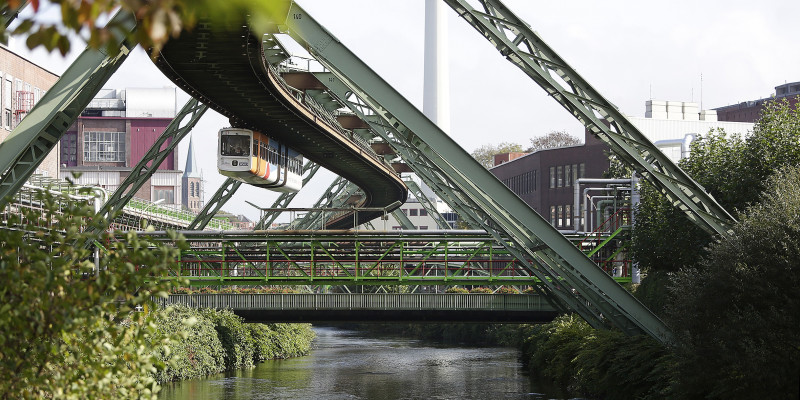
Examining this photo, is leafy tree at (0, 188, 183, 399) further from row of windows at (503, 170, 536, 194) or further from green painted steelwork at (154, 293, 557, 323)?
row of windows at (503, 170, 536, 194)

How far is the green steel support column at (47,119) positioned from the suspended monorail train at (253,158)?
14.5m

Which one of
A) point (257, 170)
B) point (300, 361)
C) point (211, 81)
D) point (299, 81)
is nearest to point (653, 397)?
point (211, 81)

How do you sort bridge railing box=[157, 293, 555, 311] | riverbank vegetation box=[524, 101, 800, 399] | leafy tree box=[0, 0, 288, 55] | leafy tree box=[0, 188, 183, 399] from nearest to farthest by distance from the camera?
leafy tree box=[0, 0, 288, 55] → leafy tree box=[0, 188, 183, 399] → riverbank vegetation box=[524, 101, 800, 399] → bridge railing box=[157, 293, 555, 311]

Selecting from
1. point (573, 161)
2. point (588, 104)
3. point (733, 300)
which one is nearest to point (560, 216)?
point (573, 161)

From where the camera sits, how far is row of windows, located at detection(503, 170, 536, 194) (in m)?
86.5

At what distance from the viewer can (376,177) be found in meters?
51.5

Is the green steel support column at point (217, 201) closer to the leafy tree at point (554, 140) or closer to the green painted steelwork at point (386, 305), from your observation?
the green painted steelwork at point (386, 305)

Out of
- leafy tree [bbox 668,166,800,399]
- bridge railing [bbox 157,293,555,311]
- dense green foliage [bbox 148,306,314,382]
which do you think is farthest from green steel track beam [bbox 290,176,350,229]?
leafy tree [bbox 668,166,800,399]

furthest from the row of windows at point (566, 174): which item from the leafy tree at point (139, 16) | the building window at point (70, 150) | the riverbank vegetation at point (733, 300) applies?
the leafy tree at point (139, 16)

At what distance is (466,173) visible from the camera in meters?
19.7

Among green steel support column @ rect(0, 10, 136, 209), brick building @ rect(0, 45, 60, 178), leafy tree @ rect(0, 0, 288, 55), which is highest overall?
brick building @ rect(0, 45, 60, 178)

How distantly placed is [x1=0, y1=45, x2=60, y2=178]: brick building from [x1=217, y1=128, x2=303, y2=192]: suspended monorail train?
13731 mm

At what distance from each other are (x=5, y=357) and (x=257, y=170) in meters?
29.3

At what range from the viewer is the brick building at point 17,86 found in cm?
5122
